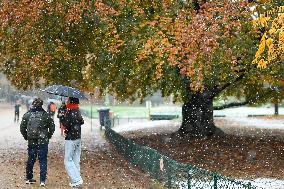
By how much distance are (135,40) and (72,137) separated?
7.07 m

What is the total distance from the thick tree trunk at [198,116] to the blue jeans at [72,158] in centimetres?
1194

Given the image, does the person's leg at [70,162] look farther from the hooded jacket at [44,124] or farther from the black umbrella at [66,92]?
the black umbrella at [66,92]

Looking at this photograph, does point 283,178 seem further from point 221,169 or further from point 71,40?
point 71,40

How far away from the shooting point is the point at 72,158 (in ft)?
34.9

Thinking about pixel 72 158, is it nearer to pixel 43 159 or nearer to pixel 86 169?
pixel 43 159

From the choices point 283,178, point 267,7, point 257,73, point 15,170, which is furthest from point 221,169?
point 15,170

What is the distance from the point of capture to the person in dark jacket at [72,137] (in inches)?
407

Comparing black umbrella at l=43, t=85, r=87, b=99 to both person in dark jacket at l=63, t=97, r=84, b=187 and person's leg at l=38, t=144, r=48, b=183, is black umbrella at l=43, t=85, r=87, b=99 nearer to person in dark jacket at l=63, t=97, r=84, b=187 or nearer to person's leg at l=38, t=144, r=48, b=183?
person in dark jacket at l=63, t=97, r=84, b=187

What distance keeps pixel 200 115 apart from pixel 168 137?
2.14 metres

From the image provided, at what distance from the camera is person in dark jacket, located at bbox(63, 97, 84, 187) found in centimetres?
1033

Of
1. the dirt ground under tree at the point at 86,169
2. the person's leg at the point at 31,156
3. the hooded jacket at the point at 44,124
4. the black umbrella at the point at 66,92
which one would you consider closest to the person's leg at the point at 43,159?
the hooded jacket at the point at 44,124

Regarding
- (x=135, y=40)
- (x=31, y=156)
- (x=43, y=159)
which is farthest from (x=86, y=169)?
(x=135, y=40)

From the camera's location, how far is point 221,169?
52.2 ft

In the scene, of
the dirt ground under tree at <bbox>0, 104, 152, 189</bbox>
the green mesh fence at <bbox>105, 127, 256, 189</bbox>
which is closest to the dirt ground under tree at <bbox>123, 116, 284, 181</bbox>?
the dirt ground under tree at <bbox>0, 104, 152, 189</bbox>
